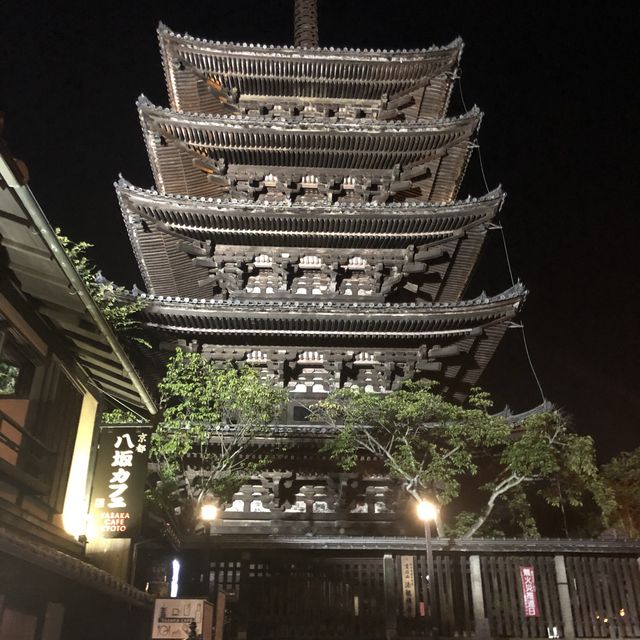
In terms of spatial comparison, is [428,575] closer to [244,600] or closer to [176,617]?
[244,600]

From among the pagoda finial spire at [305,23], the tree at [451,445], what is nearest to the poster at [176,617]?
the tree at [451,445]

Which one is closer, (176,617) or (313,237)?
(176,617)

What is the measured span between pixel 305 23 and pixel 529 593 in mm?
28260

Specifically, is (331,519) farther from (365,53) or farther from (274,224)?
(365,53)

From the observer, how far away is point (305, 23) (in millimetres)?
30500

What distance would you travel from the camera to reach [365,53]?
23.5 meters

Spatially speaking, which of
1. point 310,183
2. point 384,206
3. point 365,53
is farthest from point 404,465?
point 365,53

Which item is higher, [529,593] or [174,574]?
[174,574]

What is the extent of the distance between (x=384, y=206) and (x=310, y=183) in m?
4.39

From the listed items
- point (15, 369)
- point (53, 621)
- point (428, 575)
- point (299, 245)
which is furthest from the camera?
point (299, 245)

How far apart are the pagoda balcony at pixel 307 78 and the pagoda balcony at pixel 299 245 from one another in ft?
22.3

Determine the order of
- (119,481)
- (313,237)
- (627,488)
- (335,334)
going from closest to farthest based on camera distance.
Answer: (119,481)
(335,334)
(313,237)
(627,488)

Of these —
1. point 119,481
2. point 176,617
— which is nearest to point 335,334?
point 119,481

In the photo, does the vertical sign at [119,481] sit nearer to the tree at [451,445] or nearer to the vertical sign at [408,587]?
the tree at [451,445]
